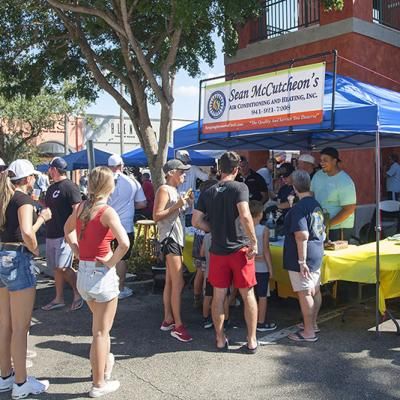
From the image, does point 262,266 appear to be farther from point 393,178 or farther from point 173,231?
point 393,178

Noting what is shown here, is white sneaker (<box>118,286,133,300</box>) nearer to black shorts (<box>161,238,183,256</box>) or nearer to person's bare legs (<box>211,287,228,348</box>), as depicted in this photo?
black shorts (<box>161,238,183,256</box>)

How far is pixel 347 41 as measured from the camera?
10148 mm

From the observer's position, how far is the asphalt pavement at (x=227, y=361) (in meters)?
3.80

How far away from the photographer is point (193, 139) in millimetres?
7262

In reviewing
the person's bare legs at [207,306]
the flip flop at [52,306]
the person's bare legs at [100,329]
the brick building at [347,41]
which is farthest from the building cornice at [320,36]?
Answer: the person's bare legs at [100,329]

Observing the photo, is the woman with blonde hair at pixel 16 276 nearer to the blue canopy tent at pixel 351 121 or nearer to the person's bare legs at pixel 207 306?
the person's bare legs at pixel 207 306

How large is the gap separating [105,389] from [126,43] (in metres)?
7.49

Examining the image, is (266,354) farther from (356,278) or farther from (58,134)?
(58,134)

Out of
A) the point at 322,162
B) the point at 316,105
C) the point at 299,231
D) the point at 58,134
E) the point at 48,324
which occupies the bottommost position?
the point at 48,324

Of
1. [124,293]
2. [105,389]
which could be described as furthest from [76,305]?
[105,389]

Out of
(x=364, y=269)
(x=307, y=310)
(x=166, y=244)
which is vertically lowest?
(x=307, y=310)

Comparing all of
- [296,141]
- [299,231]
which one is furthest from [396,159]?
[299,231]

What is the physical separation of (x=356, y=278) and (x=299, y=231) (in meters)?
0.90

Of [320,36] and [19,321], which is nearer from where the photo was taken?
[19,321]
